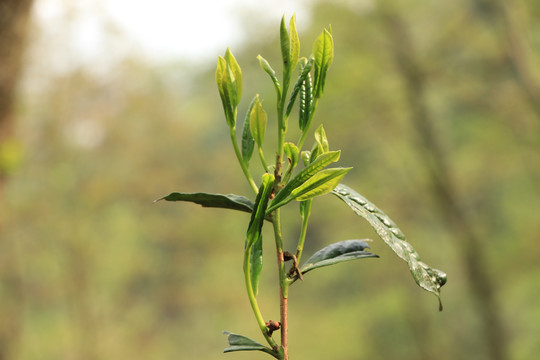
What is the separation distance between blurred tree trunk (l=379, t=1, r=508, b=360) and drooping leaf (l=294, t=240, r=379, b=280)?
482cm

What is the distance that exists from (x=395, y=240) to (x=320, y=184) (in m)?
0.07

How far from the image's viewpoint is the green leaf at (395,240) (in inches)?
15.3

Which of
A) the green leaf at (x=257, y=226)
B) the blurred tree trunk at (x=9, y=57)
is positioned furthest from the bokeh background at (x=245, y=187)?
the green leaf at (x=257, y=226)

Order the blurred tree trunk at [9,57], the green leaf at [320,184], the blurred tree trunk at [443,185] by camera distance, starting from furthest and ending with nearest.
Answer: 1. the blurred tree trunk at [443,185]
2. the blurred tree trunk at [9,57]
3. the green leaf at [320,184]

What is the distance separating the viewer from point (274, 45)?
5.53 metres

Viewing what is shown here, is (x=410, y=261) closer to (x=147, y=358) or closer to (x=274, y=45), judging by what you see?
(x=274, y=45)

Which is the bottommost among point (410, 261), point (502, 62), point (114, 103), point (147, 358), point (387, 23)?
point (147, 358)

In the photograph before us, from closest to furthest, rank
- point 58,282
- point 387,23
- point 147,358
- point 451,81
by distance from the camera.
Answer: point 451,81
point 387,23
point 58,282
point 147,358

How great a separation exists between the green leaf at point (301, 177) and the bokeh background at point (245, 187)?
3618 mm

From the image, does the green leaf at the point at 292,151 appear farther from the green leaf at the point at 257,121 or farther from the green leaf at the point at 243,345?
the green leaf at the point at 243,345

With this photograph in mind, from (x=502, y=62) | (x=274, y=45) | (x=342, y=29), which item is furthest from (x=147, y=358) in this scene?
(x=502, y=62)

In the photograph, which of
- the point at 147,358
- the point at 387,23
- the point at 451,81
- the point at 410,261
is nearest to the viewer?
the point at 410,261

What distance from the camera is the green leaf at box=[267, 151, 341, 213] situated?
389 millimetres

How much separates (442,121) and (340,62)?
279 cm
